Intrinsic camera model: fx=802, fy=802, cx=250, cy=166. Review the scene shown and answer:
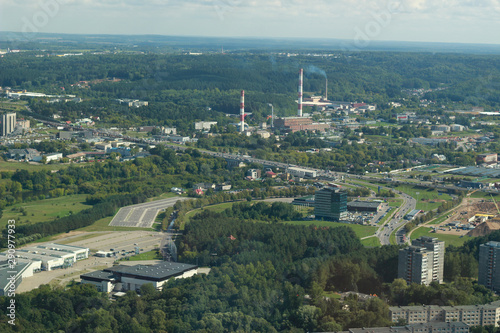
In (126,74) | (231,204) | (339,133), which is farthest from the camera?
(126,74)

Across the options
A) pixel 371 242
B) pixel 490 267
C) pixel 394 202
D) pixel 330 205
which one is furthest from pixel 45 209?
pixel 490 267

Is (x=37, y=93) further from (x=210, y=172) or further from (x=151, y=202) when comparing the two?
(x=151, y=202)

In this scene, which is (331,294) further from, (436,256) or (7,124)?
(7,124)

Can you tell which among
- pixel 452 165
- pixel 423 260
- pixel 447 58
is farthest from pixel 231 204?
pixel 447 58

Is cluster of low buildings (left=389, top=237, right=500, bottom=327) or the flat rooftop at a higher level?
cluster of low buildings (left=389, top=237, right=500, bottom=327)

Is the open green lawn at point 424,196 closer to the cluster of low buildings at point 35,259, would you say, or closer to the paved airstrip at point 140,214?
the paved airstrip at point 140,214

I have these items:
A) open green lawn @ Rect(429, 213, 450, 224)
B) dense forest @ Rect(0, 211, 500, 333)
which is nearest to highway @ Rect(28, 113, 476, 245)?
open green lawn @ Rect(429, 213, 450, 224)

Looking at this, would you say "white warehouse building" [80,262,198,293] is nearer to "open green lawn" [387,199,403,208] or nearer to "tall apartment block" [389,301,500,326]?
"tall apartment block" [389,301,500,326]
